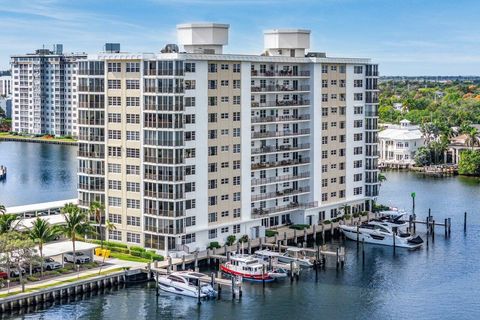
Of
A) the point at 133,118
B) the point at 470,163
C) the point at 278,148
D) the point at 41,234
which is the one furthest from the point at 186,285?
the point at 470,163

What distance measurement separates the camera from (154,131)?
98.1m

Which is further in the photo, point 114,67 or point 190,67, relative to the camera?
point 114,67

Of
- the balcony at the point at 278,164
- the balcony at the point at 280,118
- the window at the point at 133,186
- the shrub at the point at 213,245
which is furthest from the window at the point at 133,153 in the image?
the balcony at the point at 280,118

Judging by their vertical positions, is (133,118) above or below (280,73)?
below

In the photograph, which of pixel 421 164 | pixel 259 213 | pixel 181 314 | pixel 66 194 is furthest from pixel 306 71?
pixel 421 164

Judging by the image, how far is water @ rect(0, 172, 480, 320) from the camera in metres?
81.6

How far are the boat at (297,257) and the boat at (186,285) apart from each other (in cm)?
1335

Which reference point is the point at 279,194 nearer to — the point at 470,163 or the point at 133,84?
the point at 133,84

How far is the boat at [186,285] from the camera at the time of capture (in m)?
86.2

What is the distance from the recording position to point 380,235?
113000mm

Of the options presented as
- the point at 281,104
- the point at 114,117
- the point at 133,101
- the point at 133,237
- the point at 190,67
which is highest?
the point at 190,67

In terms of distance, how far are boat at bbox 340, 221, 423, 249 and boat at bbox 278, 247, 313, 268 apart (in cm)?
1439

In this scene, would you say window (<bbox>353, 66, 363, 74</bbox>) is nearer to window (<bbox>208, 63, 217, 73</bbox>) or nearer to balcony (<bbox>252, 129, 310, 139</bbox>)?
balcony (<bbox>252, 129, 310, 139</bbox>)

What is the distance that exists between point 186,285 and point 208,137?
2096 cm
